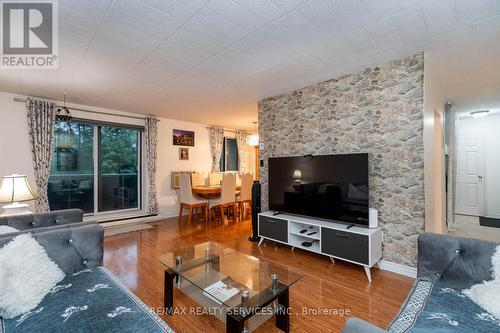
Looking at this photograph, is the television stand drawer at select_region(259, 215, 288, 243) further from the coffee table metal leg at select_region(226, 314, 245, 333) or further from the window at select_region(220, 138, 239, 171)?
the window at select_region(220, 138, 239, 171)

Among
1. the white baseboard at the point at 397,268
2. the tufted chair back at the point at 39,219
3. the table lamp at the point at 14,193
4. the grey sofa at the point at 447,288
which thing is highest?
the table lamp at the point at 14,193

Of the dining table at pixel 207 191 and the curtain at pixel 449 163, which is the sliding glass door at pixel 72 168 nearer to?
the dining table at pixel 207 191

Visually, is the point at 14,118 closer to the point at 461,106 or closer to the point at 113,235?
the point at 113,235

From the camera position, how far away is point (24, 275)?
54.1 inches

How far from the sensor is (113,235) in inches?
162

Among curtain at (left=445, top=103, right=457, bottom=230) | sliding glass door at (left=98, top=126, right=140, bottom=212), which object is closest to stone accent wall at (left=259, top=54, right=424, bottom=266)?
curtain at (left=445, top=103, right=457, bottom=230)

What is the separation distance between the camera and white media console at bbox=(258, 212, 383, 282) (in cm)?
254

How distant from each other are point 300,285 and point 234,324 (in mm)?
1220

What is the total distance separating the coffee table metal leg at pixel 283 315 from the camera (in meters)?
1.73

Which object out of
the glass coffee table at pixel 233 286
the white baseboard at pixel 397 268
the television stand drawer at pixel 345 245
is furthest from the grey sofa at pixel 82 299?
the white baseboard at pixel 397 268

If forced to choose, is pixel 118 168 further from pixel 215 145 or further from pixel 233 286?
pixel 233 286

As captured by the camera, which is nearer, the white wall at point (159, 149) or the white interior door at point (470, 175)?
the white wall at point (159, 149)

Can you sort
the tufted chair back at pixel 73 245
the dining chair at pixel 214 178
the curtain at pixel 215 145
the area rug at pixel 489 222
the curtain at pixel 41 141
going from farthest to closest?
1. the curtain at pixel 215 145
2. the dining chair at pixel 214 178
3. the area rug at pixel 489 222
4. the curtain at pixel 41 141
5. the tufted chair back at pixel 73 245

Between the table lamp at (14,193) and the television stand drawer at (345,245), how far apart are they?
11.6 feet
